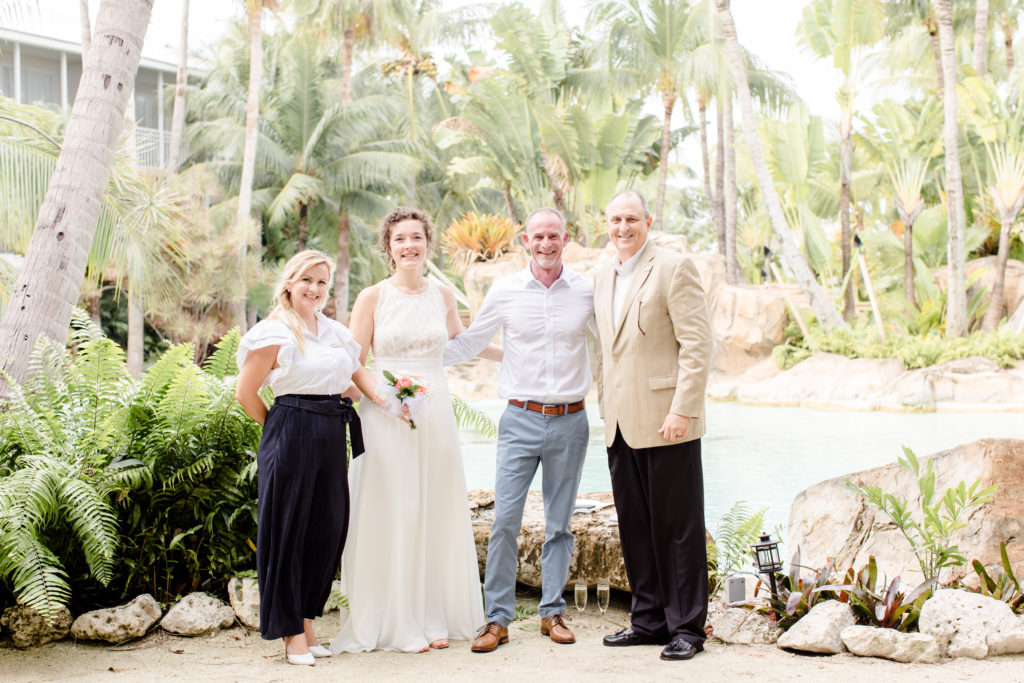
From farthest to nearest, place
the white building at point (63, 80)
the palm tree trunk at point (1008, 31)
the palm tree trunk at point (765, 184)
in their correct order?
the palm tree trunk at point (1008, 31) → the white building at point (63, 80) → the palm tree trunk at point (765, 184)

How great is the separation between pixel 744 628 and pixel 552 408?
4.11ft

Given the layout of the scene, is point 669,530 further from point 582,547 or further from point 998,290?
point 998,290

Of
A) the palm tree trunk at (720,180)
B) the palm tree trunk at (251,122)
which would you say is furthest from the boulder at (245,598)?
the palm tree trunk at (720,180)

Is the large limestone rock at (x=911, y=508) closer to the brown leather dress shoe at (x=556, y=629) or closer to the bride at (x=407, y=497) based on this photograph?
the brown leather dress shoe at (x=556, y=629)

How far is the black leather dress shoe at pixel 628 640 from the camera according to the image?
3.75 m

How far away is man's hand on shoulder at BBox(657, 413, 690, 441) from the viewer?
11.6 ft

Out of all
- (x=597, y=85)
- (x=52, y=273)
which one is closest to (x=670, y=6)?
(x=597, y=85)

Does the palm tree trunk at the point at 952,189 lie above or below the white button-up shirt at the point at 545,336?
above

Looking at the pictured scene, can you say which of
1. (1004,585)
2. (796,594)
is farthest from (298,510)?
(1004,585)

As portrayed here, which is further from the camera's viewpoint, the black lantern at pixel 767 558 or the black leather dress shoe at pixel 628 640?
the black lantern at pixel 767 558

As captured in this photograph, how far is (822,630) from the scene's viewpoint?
357 centimetres

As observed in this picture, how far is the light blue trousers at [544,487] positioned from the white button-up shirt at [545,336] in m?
0.12

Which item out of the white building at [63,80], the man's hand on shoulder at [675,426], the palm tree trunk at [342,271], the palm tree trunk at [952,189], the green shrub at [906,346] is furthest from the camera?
the palm tree trunk at [342,271]

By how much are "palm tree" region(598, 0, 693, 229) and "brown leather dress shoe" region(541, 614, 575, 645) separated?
2111 cm
